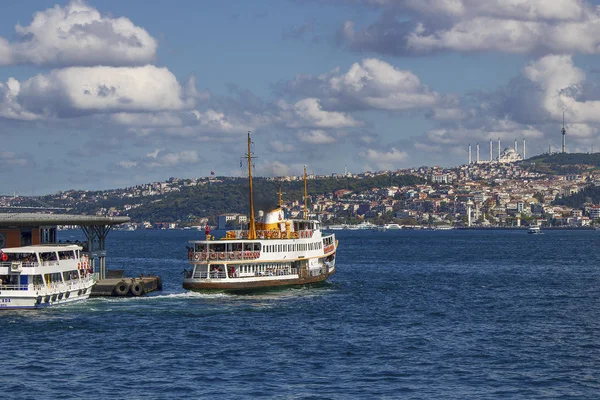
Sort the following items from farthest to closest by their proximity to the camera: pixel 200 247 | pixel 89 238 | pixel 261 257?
pixel 89 238, pixel 261 257, pixel 200 247

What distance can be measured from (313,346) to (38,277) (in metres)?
21.6

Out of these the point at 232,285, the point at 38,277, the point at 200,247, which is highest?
the point at 200,247

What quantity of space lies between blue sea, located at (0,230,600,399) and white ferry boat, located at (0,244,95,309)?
1.14 metres

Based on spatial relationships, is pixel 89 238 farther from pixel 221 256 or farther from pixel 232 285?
pixel 232 285

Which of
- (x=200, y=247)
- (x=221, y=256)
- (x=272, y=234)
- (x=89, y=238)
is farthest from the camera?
(x=89, y=238)

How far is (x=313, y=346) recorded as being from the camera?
5028 cm

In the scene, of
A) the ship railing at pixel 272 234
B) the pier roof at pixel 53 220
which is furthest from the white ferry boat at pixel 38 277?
the ship railing at pixel 272 234

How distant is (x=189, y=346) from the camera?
50.3 m

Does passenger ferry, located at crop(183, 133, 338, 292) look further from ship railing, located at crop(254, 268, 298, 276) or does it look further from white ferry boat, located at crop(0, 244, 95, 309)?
white ferry boat, located at crop(0, 244, 95, 309)

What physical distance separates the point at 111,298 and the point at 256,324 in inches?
694

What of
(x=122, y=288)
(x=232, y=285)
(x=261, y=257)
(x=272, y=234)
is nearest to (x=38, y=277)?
(x=122, y=288)

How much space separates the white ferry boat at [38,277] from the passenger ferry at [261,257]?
8.74 metres

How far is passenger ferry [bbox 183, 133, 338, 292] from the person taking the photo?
233 feet

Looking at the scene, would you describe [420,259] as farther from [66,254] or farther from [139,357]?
[139,357]
